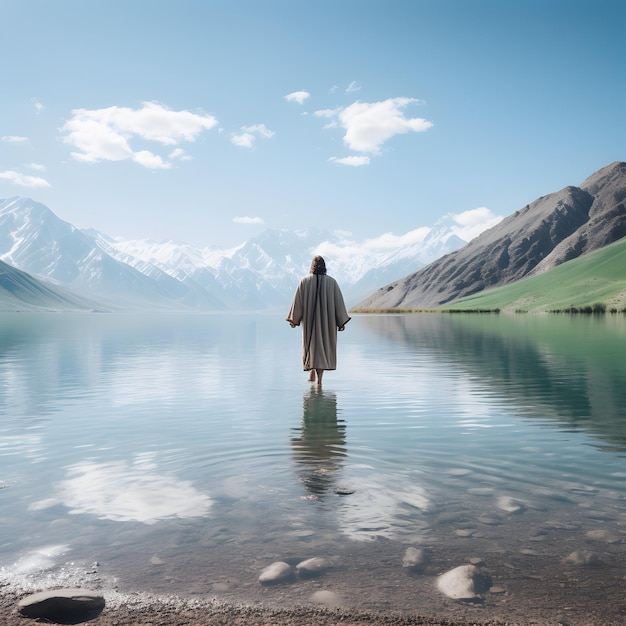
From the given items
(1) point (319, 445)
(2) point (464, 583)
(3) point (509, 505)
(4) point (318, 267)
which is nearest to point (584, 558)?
(2) point (464, 583)

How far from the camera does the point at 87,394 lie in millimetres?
20141

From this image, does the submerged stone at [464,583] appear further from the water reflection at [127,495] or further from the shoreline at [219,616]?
the water reflection at [127,495]

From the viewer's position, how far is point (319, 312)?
1970 centimetres

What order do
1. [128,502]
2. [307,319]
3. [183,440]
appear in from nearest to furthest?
[128,502] → [183,440] → [307,319]

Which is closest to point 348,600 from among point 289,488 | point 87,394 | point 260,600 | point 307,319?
point 260,600

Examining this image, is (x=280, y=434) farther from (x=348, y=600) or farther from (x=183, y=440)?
(x=348, y=600)

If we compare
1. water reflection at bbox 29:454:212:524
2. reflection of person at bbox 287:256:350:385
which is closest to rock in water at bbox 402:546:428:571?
water reflection at bbox 29:454:212:524

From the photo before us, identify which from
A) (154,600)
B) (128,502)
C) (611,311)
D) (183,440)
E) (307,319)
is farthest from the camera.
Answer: (611,311)

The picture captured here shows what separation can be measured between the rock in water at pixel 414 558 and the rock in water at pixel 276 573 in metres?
1.10

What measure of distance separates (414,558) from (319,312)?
1352 cm

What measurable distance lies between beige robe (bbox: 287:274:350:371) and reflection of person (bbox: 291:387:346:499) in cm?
233

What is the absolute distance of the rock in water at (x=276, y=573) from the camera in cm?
595

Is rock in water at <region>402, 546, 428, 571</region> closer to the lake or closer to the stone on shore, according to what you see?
the lake

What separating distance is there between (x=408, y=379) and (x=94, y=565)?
722 inches
